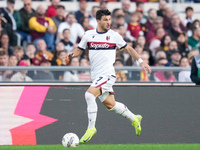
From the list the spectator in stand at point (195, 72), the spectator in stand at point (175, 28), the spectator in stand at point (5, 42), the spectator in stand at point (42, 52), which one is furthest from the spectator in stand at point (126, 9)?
the spectator in stand at point (195, 72)

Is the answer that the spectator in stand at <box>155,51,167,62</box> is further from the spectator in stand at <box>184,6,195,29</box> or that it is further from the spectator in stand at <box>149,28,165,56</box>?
the spectator in stand at <box>184,6,195,29</box>

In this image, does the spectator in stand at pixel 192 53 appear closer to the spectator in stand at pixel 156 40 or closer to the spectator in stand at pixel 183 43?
the spectator in stand at pixel 183 43

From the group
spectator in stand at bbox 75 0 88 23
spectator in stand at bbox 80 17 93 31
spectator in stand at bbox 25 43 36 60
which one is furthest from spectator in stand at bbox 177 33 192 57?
spectator in stand at bbox 25 43 36 60

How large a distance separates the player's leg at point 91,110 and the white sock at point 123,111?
35 centimetres

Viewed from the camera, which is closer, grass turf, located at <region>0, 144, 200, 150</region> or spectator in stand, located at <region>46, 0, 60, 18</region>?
grass turf, located at <region>0, 144, 200, 150</region>

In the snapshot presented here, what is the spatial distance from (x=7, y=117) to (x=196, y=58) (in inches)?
134

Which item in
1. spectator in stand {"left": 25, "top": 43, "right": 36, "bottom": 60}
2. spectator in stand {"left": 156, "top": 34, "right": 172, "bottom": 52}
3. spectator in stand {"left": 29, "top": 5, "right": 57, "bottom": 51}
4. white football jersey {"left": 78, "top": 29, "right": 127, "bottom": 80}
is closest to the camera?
white football jersey {"left": 78, "top": 29, "right": 127, "bottom": 80}

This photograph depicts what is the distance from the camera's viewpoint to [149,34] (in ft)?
45.6

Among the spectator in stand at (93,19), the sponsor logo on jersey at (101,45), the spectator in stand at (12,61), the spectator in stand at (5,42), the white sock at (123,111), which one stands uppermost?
the spectator in stand at (93,19)

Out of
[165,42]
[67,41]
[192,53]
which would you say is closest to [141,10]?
[165,42]

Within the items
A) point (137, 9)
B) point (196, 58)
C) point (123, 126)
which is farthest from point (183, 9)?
point (123, 126)

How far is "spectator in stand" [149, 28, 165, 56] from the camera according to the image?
1347 centimetres

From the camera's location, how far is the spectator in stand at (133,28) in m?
13.8

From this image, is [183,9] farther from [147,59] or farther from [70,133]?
[70,133]
